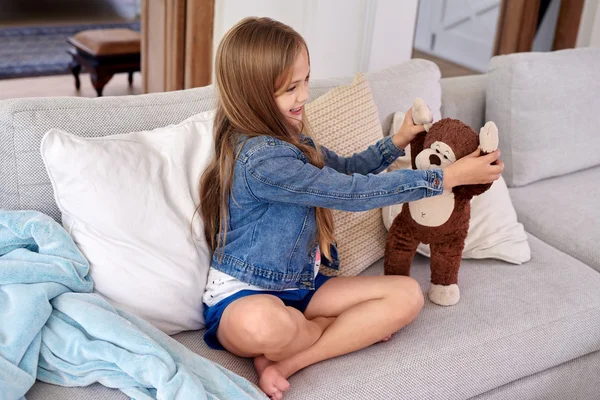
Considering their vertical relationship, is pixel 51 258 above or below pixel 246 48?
below

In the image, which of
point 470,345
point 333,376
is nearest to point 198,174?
point 333,376

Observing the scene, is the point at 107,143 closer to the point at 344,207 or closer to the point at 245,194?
the point at 245,194

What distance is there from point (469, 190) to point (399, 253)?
25cm

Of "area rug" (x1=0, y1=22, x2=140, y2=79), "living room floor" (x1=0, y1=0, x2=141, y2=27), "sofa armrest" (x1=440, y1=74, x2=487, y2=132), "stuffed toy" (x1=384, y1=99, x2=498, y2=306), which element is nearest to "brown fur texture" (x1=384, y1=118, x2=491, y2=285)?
"stuffed toy" (x1=384, y1=99, x2=498, y2=306)

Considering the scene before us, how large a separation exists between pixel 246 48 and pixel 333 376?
0.68 meters

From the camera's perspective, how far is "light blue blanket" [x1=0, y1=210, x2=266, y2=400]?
1.26 m

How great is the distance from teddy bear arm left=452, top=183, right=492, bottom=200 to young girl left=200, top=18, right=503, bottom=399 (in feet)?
0.19

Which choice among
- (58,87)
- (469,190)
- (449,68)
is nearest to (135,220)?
(469,190)

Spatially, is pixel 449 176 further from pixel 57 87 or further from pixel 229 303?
pixel 57 87

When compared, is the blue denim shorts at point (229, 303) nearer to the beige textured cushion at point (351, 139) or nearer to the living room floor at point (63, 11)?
the beige textured cushion at point (351, 139)

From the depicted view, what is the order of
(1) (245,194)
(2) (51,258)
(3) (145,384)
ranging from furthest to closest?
(1) (245,194)
(2) (51,258)
(3) (145,384)

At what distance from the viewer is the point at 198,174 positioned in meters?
1.60

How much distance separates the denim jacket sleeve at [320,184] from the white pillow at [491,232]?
386 millimetres

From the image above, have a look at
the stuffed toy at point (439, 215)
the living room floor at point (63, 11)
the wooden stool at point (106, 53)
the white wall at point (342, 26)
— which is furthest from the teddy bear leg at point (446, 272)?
the living room floor at point (63, 11)
